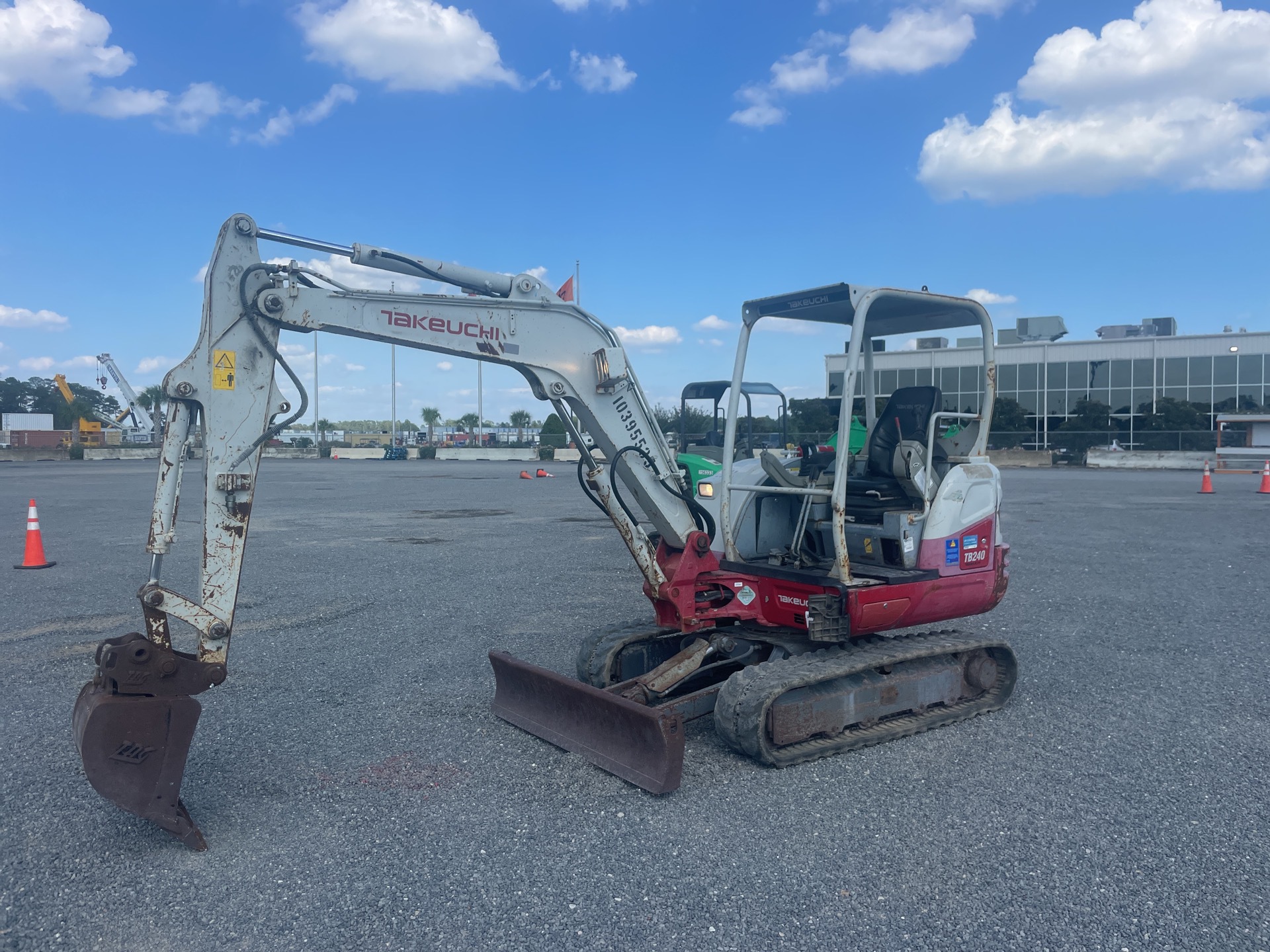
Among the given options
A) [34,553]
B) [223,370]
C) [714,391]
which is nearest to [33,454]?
[34,553]

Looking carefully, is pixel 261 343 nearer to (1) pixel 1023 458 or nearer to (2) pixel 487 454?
(1) pixel 1023 458

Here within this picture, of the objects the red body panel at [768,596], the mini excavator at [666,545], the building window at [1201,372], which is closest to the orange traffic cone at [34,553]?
the mini excavator at [666,545]

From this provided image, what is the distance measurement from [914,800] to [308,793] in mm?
3157

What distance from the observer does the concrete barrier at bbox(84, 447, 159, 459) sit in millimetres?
57625

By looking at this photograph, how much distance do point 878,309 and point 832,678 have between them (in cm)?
265

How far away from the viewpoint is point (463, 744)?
5547 millimetres

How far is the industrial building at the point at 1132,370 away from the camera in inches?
2133

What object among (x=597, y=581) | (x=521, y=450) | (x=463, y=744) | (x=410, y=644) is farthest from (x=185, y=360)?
(x=521, y=450)

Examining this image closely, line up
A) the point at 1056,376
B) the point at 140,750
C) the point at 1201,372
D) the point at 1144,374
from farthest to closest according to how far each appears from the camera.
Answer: the point at 1056,376, the point at 1144,374, the point at 1201,372, the point at 140,750

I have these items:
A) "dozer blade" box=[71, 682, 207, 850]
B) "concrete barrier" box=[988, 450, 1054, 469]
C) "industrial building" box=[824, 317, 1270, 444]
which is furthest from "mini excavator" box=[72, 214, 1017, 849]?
"industrial building" box=[824, 317, 1270, 444]

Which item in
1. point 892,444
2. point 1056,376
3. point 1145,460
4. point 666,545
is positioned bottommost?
point 1145,460

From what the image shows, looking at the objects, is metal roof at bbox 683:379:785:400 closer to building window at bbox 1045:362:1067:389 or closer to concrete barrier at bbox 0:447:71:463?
building window at bbox 1045:362:1067:389

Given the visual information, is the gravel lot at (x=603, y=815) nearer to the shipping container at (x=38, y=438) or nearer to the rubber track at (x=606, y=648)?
the rubber track at (x=606, y=648)

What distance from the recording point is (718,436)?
8086 mm
